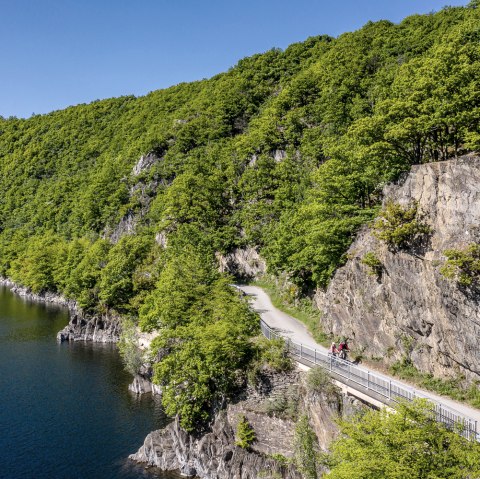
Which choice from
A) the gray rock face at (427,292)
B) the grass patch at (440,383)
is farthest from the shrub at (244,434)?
the grass patch at (440,383)

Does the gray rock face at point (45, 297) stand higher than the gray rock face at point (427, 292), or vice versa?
the gray rock face at point (427, 292)

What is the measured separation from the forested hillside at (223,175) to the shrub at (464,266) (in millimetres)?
7926

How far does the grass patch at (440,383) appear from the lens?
21.2 meters

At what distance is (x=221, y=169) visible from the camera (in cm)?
7425

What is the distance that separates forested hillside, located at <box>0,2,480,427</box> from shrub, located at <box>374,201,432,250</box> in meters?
5.04

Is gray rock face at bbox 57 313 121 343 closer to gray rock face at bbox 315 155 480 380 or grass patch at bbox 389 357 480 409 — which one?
gray rock face at bbox 315 155 480 380

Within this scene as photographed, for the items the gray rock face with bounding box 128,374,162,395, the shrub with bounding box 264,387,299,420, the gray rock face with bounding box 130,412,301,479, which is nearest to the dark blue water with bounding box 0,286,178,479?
the gray rock face with bounding box 128,374,162,395

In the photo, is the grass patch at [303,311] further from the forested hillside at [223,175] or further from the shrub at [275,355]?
the shrub at [275,355]

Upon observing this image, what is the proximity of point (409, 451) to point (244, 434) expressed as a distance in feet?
48.2

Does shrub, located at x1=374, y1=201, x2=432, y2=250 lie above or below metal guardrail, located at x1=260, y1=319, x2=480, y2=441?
above

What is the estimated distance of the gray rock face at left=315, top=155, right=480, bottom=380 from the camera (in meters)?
22.3

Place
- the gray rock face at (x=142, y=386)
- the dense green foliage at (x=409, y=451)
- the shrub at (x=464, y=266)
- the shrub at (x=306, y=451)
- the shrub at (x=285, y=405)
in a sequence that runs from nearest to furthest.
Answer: the dense green foliage at (x=409, y=451)
the shrub at (x=464, y=266)
the shrub at (x=306, y=451)
the shrub at (x=285, y=405)
the gray rock face at (x=142, y=386)

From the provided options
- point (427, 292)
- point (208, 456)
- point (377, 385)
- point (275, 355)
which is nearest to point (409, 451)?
point (377, 385)

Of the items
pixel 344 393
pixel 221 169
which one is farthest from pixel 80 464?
pixel 221 169
